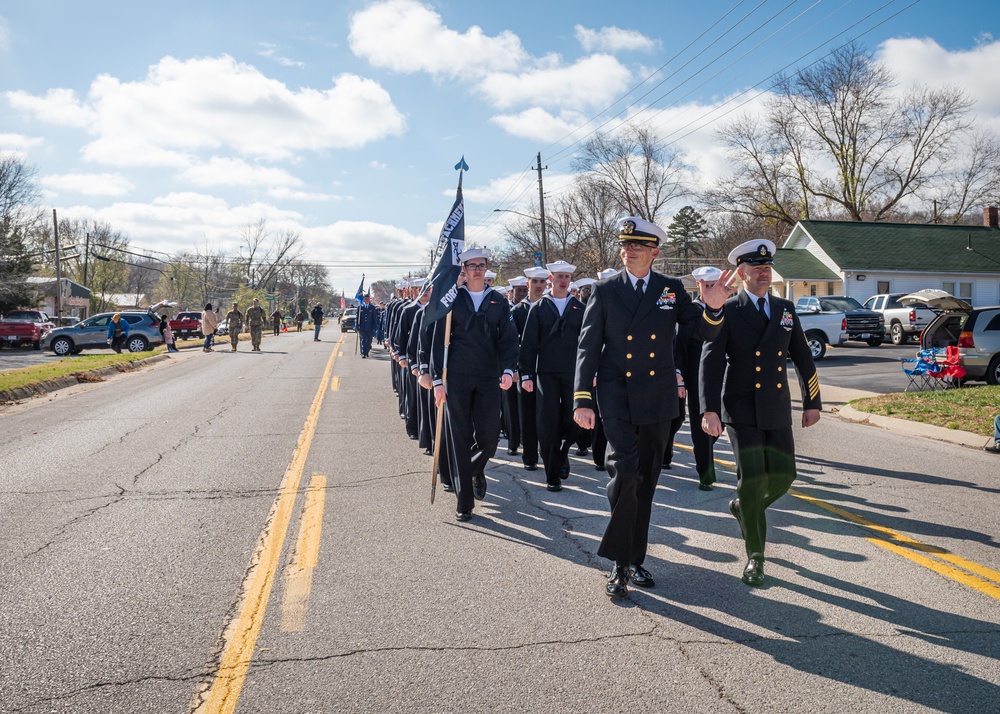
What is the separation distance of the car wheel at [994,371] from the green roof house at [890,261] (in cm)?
2760

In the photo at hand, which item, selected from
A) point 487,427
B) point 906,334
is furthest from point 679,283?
point 906,334

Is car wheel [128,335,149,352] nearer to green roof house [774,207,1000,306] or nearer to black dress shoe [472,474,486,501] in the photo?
black dress shoe [472,474,486,501]

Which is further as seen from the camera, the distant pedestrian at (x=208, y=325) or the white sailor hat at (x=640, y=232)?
the distant pedestrian at (x=208, y=325)

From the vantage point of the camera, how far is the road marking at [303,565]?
421 centimetres

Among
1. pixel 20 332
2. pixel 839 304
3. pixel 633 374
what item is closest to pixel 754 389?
pixel 633 374

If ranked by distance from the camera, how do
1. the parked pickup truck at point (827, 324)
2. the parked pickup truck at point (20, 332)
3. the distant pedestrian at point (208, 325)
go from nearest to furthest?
the parked pickup truck at point (827, 324) → the distant pedestrian at point (208, 325) → the parked pickup truck at point (20, 332)

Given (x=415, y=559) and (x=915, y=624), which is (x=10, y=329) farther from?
(x=915, y=624)

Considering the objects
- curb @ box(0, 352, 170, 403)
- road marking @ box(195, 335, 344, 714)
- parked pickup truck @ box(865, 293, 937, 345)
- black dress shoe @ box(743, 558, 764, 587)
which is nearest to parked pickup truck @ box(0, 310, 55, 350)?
curb @ box(0, 352, 170, 403)

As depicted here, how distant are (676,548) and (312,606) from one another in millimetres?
2516

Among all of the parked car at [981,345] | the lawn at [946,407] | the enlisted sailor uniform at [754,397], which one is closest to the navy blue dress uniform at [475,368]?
the enlisted sailor uniform at [754,397]

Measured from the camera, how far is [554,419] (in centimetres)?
755

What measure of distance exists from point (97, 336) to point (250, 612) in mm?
32218

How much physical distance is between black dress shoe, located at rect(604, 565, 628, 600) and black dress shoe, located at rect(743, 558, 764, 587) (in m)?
0.77

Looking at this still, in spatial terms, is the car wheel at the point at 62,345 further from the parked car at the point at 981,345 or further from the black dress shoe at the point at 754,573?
the black dress shoe at the point at 754,573
